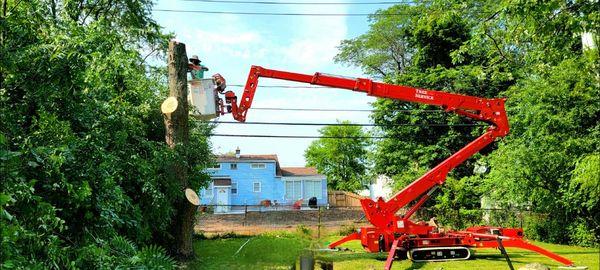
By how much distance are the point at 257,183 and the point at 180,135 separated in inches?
1131

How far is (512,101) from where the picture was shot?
16.6 m

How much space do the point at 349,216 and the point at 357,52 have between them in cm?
942

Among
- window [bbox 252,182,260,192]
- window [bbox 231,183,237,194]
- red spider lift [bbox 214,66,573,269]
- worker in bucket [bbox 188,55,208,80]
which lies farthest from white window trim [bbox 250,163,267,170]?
worker in bucket [bbox 188,55,208,80]

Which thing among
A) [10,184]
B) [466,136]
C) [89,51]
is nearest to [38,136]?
[89,51]

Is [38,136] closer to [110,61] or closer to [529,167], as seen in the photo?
[110,61]

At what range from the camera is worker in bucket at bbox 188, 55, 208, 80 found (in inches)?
372

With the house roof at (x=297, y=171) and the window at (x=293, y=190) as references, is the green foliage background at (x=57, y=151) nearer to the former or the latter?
the window at (x=293, y=190)

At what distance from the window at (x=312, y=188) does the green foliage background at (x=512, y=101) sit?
1431cm

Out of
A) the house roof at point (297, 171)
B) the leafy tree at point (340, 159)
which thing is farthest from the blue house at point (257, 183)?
the leafy tree at point (340, 159)

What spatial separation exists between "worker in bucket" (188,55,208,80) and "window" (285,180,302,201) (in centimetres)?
3000

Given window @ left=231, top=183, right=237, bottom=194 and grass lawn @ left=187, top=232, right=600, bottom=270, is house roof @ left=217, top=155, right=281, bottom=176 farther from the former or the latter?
grass lawn @ left=187, top=232, right=600, bottom=270

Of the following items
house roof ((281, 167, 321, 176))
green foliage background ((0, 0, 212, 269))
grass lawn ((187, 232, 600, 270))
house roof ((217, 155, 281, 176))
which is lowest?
grass lawn ((187, 232, 600, 270))

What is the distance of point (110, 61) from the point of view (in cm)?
570

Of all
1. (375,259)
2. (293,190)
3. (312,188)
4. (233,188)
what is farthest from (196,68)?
(312,188)
